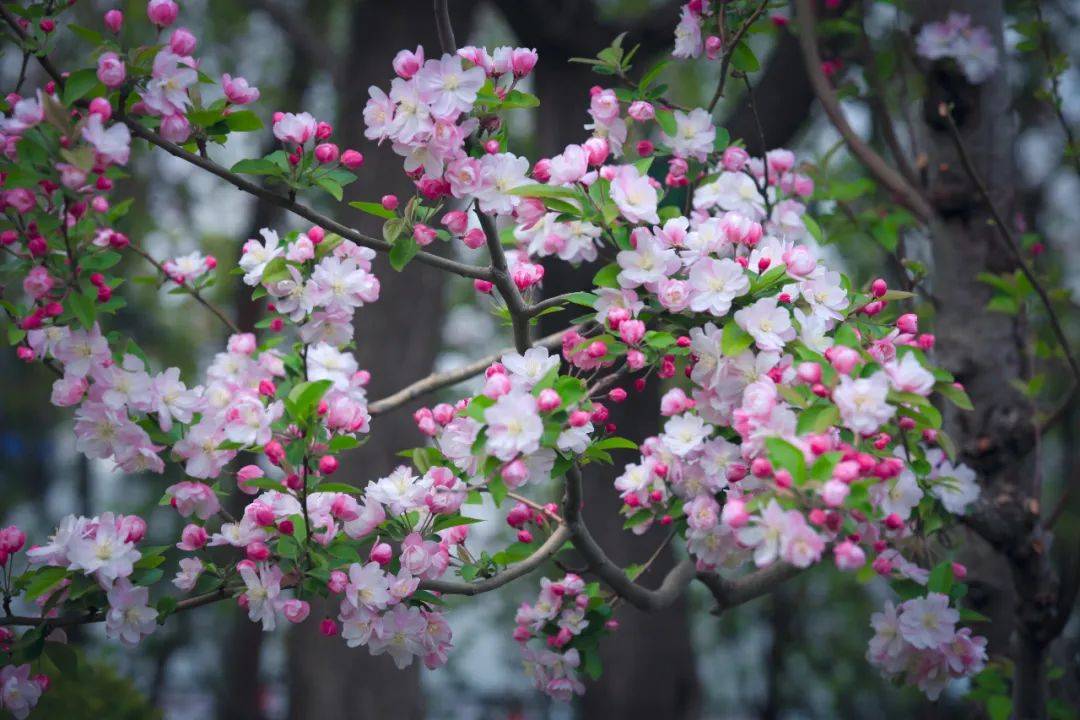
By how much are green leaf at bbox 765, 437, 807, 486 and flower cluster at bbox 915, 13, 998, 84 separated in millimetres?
1715

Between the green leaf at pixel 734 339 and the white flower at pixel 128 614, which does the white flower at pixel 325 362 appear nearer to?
the white flower at pixel 128 614

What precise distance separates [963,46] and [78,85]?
212 cm

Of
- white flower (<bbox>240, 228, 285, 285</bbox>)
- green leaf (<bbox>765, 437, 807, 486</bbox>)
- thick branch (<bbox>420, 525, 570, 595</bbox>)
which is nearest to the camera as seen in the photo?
green leaf (<bbox>765, 437, 807, 486</bbox>)

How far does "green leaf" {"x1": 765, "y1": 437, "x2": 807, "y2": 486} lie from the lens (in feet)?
3.83

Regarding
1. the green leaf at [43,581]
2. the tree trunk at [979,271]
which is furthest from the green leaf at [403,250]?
the tree trunk at [979,271]

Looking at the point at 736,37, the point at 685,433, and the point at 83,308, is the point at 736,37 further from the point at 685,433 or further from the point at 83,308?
the point at 83,308

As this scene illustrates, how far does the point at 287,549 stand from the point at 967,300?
189 cm

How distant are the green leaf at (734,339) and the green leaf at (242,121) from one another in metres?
0.77

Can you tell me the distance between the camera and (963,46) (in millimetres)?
2508

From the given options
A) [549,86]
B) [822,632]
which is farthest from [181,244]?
[822,632]

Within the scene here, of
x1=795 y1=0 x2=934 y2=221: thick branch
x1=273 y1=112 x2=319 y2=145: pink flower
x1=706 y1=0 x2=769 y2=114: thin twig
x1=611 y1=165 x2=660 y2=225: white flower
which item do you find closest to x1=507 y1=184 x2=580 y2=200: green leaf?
x1=611 y1=165 x2=660 y2=225: white flower

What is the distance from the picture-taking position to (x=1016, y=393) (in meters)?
2.50

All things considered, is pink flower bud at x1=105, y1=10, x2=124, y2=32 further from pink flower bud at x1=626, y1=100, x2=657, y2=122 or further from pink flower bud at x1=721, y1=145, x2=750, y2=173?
pink flower bud at x1=721, y1=145, x2=750, y2=173

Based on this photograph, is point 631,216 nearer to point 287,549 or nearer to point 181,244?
point 287,549
